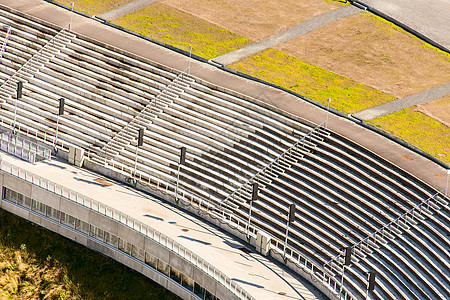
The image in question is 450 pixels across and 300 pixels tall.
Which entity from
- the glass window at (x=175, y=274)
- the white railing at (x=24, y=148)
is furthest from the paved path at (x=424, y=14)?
the glass window at (x=175, y=274)

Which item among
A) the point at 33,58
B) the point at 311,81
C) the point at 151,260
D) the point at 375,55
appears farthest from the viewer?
the point at 375,55


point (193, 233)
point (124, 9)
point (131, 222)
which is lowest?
point (193, 233)

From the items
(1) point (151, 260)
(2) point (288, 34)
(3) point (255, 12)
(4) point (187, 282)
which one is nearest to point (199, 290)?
(4) point (187, 282)

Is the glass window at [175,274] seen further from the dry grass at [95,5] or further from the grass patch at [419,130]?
the dry grass at [95,5]

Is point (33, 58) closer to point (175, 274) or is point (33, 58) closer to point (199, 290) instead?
point (175, 274)

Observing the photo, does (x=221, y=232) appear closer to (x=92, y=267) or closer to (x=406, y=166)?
(x=92, y=267)

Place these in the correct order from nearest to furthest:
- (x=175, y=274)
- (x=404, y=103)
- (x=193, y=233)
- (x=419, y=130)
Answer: (x=175, y=274) < (x=193, y=233) < (x=419, y=130) < (x=404, y=103)
